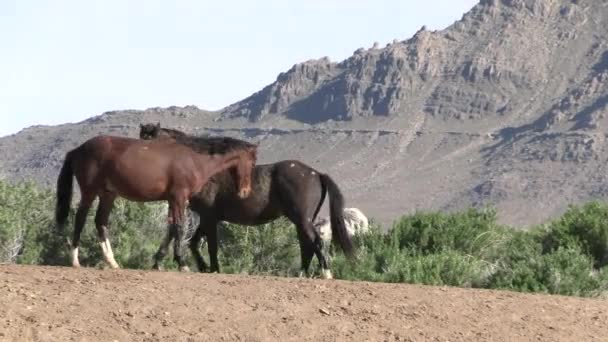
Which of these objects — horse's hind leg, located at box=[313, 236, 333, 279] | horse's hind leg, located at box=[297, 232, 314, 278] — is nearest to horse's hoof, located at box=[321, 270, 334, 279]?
horse's hind leg, located at box=[313, 236, 333, 279]

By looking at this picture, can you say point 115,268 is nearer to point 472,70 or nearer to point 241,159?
point 241,159

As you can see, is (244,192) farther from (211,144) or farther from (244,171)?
(211,144)

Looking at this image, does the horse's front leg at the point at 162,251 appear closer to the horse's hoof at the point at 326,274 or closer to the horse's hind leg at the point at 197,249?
the horse's hind leg at the point at 197,249

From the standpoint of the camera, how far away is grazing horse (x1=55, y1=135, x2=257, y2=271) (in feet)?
41.8

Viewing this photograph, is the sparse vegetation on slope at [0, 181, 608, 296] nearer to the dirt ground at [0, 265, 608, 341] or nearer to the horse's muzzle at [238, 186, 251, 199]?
the horse's muzzle at [238, 186, 251, 199]

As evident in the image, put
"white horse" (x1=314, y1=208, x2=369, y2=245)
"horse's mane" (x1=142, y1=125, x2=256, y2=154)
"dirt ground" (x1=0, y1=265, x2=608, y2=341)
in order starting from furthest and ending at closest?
1. "white horse" (x1=314, y1=208, x2=369, y2=245)
2. "horse's mane" (x1=142, y1=125, x2=256, y2=154)
3. "dirt ground" (x1=0, y1=265, x2=608, y2=341)

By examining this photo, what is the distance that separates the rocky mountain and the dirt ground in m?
71.7

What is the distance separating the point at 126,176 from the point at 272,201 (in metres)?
2.99

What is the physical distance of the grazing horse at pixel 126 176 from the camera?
502 inches

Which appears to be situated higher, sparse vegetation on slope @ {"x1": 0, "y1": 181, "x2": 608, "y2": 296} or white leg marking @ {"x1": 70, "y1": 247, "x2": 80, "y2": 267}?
white leg marking @ {"x1": 70, "y1": 247, "x2": 80, "y2": 267}

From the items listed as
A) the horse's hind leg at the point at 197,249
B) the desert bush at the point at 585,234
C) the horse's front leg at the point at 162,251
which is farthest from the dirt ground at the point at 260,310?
the desert bush at the point at 585,234

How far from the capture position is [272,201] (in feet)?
50.2

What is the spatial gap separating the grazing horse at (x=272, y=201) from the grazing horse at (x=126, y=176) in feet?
5.07

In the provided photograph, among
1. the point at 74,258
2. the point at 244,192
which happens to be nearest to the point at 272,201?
the point at 244,192
